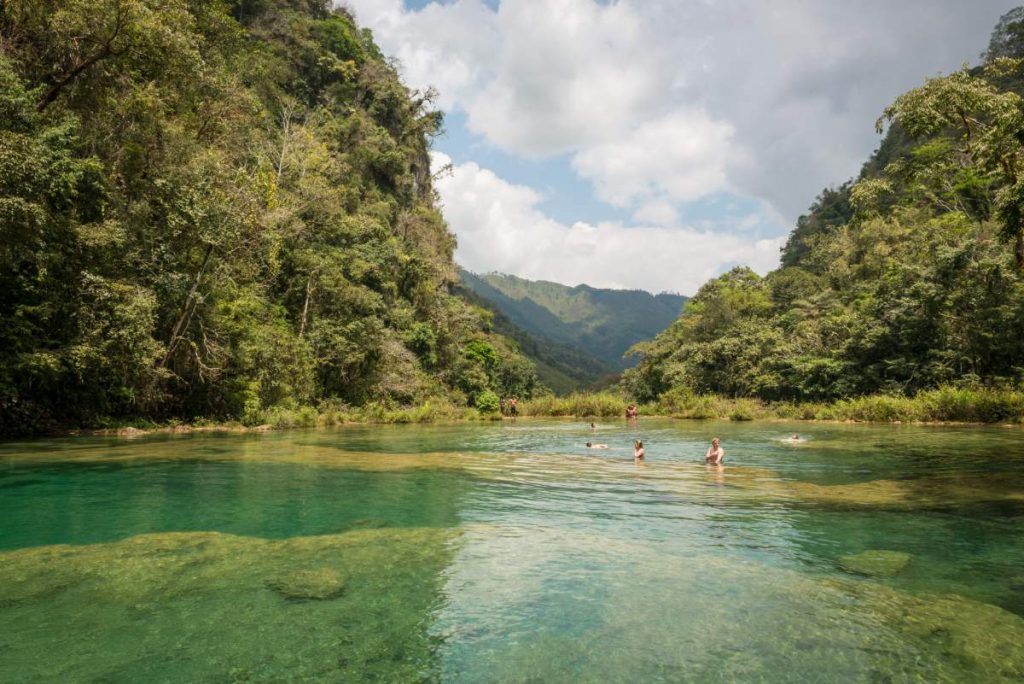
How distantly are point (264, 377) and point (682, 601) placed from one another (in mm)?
26990

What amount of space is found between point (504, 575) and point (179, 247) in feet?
77.6

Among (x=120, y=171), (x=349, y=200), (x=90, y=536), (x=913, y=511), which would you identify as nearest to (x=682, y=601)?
(x=913, y=511)

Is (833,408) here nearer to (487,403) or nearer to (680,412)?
(680,412)

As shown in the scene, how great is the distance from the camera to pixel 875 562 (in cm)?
776

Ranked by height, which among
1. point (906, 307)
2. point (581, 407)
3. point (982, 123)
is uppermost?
point (982, 123)

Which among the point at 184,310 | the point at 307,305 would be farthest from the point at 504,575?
the point at 307,305

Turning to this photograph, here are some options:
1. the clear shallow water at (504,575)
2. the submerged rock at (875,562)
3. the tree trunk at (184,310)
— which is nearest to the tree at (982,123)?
the clear shallow water at (504,575)

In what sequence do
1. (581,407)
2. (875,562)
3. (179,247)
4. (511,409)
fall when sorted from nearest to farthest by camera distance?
(875,562) < (179,247) < (581,407) < (511,409)

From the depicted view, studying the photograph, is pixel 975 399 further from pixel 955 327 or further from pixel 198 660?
pixel 198 660

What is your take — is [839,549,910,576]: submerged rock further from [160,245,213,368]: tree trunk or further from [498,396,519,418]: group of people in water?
[498,396,519,418]: group of people in water

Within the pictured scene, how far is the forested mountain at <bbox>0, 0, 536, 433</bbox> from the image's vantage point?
19125 millimetres

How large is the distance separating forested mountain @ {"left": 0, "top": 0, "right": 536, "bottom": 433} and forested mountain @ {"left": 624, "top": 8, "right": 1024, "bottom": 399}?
2226 centimetres

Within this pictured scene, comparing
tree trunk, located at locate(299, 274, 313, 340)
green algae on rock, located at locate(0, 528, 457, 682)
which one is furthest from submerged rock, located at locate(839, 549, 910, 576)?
tree trunk, located at locate(299, 274, 313, 340)

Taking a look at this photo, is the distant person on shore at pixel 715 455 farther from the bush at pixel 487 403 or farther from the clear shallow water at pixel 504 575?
the bush at pixel 487 403
